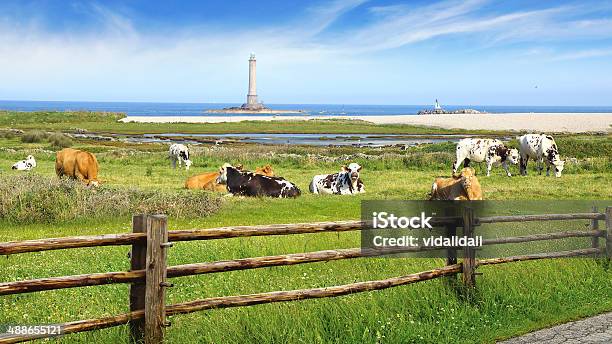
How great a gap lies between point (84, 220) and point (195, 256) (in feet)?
23.0

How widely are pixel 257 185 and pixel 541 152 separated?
15882mm

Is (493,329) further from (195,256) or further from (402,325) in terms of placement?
(195,256)

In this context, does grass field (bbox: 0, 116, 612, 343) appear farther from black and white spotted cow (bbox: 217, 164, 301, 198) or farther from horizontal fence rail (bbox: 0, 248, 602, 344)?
black and white spotted cow (bbox: 217, 164, 301, 198)

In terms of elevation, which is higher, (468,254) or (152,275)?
(152,275)

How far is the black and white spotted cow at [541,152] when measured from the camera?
3173 centimetres

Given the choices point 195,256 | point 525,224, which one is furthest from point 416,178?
point 195,256

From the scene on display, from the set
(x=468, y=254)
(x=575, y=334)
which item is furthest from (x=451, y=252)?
(x=575, y=334)

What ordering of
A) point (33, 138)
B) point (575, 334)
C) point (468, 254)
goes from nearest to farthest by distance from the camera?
point (575, 334) < point (468, 254) < point (33, 138)

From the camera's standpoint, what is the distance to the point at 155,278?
6699 millimetres

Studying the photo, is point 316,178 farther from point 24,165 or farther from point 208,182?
point 24,165

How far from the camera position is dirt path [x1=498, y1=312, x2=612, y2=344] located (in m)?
7.74

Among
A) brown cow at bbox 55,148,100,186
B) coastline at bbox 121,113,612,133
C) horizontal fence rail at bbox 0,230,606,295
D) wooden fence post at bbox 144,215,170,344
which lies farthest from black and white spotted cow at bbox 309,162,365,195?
coastline at bbox 121,113,612,133

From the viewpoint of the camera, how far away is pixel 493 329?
323 inches

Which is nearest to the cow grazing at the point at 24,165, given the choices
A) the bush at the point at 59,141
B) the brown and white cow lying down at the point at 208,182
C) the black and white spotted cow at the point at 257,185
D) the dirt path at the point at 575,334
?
the brown and white cow lying down at the point at 208,182
